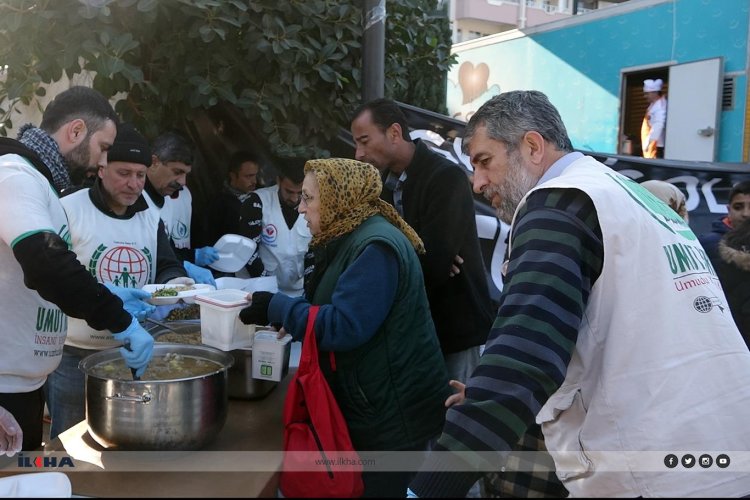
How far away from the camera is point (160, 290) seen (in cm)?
266

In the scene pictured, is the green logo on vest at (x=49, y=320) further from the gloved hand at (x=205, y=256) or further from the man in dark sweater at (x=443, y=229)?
the man in dark sweater at (x=443, y=229)

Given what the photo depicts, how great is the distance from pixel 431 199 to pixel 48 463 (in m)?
2.10

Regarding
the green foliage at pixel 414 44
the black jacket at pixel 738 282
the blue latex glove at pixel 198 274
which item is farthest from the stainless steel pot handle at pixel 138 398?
the black jacket at pixel 738 282

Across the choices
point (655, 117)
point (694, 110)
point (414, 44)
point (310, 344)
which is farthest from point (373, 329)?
point (655, 117)

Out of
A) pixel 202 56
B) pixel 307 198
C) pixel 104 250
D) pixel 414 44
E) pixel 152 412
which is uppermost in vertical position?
pixel 414 44

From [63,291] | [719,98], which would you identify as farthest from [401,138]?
[719,98]

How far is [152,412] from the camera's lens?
70.2 inches

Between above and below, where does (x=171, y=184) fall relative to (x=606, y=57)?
below

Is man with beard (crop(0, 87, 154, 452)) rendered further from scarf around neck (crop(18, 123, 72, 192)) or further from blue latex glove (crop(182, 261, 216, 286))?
blue latex glove (crop(182, 261, 216, 286))

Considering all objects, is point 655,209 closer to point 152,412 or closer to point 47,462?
point 152,412

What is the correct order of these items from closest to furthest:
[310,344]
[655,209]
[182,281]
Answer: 1. [655,209]
2. [310,344]
3. [182,281]

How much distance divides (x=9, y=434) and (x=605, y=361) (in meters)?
1.93

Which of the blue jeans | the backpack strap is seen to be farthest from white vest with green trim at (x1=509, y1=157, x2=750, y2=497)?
the blue jeans

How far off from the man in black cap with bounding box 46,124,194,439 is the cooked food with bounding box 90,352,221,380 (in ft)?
2.64
